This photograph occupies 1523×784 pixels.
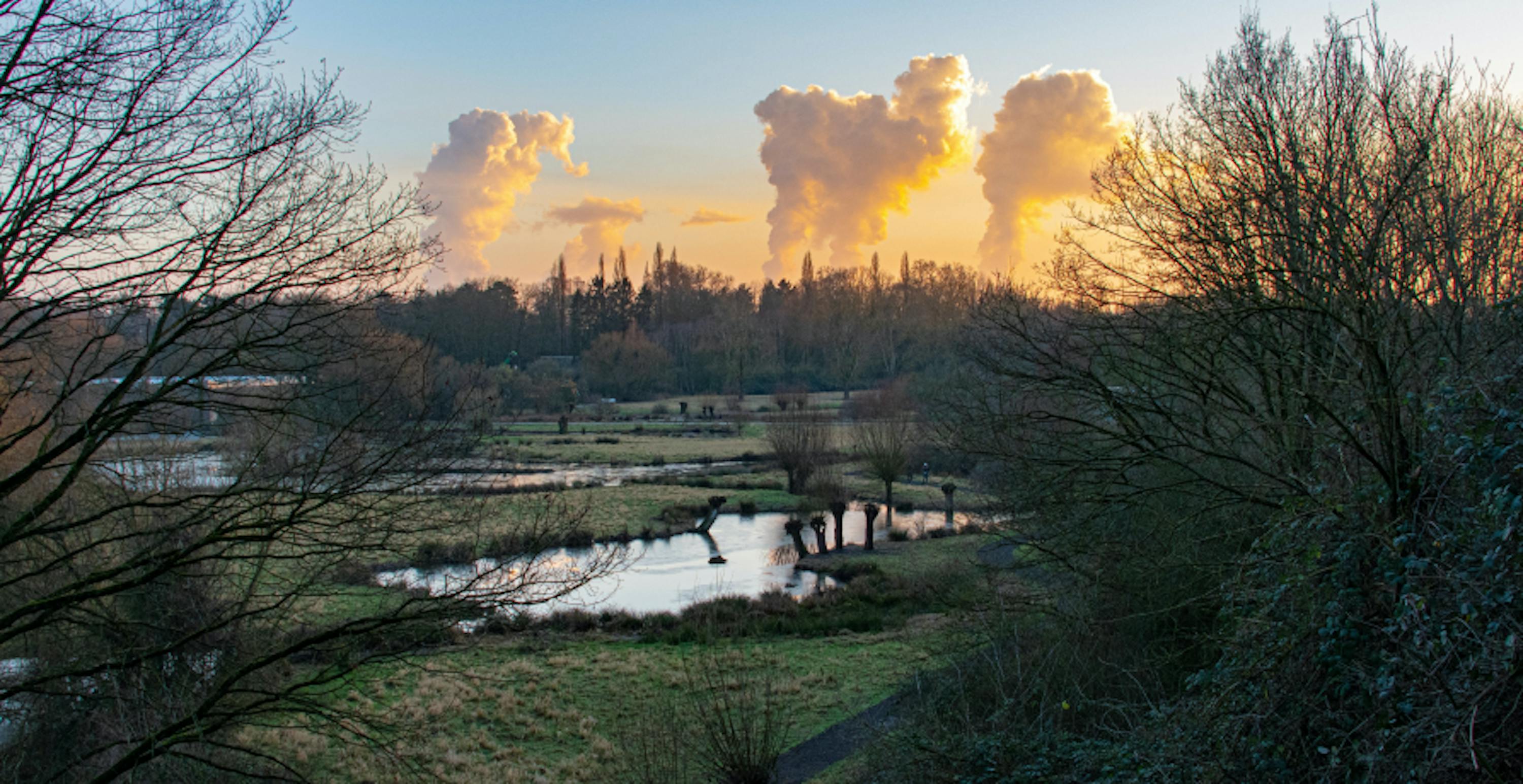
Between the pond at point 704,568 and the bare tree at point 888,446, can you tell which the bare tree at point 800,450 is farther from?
the pond at point 704,568

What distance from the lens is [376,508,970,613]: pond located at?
22.8m

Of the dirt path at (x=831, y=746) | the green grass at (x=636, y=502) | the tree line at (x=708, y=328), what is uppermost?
the tree line at (x=708, y=328)

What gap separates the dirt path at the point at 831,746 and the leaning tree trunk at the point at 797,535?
1425 centimetres

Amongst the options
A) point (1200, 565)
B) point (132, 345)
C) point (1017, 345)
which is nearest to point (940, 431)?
point (1017, 345)

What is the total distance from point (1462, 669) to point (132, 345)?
9.44 meters

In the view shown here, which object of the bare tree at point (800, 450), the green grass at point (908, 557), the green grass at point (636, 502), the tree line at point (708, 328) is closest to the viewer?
the green grass at point (908, 557)

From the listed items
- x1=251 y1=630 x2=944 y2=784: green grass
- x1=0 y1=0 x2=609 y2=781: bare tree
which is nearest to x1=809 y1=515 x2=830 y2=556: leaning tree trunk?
x1=251 y1=630 x2=944 y2=784: green grass

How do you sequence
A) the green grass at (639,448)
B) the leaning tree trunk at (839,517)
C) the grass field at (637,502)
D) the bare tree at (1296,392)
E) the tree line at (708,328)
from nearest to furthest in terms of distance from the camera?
1. the bare tree at (1296,392)
2. the leaning tree trunk at (839,517)
3. the grass field at (637,502)
4. the green grass at (639,448)
5. the tree line at (708,328)

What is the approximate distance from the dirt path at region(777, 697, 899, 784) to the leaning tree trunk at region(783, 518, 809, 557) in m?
14.2

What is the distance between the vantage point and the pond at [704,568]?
22750 millimetres

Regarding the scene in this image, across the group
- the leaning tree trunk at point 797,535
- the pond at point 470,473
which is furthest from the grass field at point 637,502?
the leaning tree trunk at point 797,535

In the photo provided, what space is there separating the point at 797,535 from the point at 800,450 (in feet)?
36.5

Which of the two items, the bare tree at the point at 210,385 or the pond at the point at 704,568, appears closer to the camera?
the bare tree at the point at 210,385

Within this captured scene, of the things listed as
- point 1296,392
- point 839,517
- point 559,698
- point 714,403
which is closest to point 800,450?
point 839,517
